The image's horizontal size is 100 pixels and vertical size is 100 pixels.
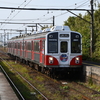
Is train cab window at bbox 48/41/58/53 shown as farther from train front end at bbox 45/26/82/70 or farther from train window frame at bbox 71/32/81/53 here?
train window frame at bbox 71/32/81/53

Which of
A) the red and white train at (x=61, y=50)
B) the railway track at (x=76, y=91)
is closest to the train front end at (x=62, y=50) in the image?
the red and white train at (x=61, y=50)

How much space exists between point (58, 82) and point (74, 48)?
227 cm

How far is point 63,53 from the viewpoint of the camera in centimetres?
1553

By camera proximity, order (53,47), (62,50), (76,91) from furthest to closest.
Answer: (62,50) → (53,47) → (76,91)

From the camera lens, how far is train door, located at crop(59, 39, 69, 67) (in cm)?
1552

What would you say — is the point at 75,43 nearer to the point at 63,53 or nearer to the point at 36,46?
the point at 63,53

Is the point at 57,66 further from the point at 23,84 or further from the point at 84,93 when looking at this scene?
the point at 84,93

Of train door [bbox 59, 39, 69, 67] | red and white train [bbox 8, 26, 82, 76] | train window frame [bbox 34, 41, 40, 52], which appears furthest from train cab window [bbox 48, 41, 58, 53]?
train window frame [bbox 34, 41, 40, 52]

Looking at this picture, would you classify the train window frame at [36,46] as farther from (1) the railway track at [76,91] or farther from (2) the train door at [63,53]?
(1) the railway track at [76,91]

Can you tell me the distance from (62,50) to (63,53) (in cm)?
19

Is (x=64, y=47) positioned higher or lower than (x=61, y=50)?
higher

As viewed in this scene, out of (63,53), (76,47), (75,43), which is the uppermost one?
(75,43)

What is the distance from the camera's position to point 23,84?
49.0ft

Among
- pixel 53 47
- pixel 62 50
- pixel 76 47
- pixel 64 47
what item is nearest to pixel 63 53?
pixel 62 50
